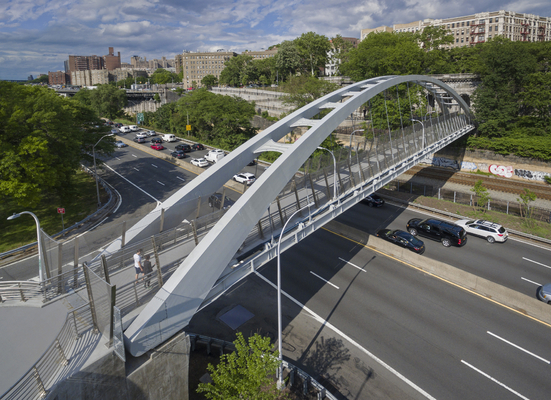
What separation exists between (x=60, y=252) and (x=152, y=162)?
42256 millimetres

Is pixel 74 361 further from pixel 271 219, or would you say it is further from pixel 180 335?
pixel 271 219

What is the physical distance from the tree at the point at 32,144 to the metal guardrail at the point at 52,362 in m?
18.3

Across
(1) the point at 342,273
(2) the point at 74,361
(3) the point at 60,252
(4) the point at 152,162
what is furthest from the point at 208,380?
(4) the point at 152,162

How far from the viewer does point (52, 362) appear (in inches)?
349

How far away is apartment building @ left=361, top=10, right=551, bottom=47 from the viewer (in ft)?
373

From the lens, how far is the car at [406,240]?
23.3 m

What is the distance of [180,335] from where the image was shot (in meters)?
11.2

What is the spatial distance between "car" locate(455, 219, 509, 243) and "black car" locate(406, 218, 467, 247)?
2.43 ft

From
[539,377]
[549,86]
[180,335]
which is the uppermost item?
[549,86]

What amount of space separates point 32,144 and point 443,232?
31.1m

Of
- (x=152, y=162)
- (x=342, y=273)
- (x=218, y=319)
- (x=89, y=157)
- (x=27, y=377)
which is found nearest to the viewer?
(x=27, y=377)

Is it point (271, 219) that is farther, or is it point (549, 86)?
point (549, 86)

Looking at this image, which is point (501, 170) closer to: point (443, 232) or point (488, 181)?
point (488, 181)

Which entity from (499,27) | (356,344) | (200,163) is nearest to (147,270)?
(356,344)
